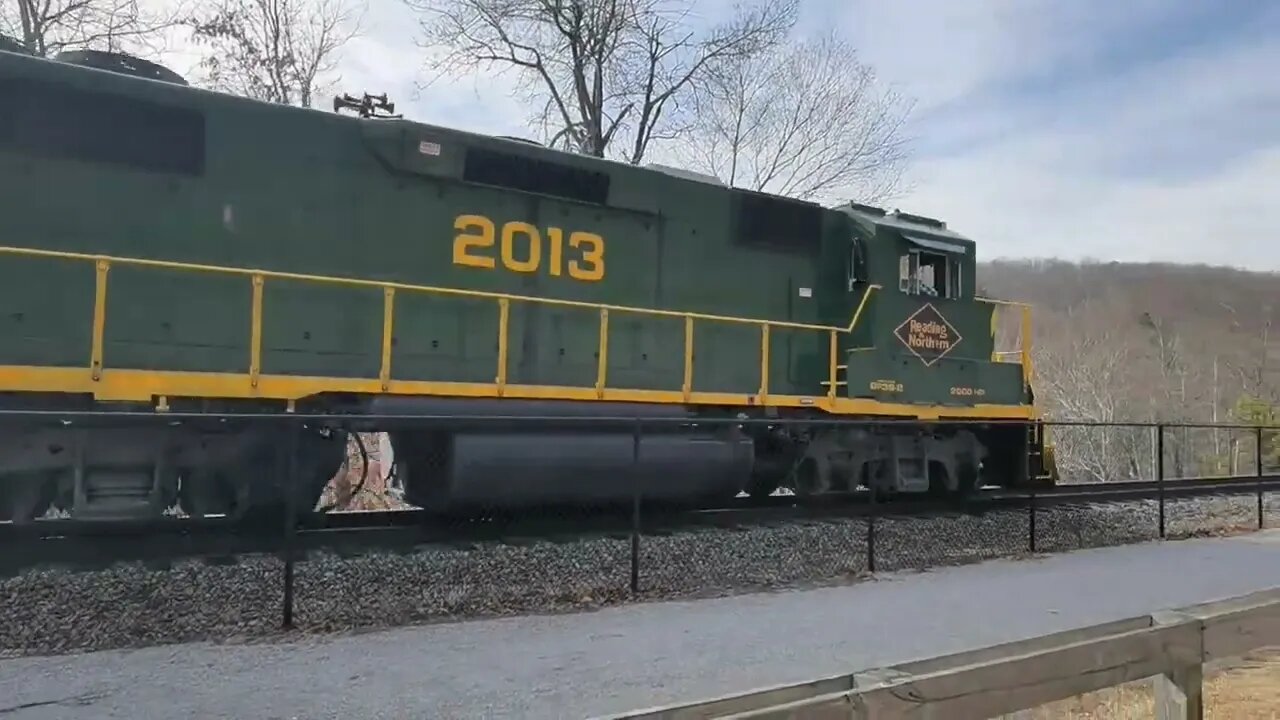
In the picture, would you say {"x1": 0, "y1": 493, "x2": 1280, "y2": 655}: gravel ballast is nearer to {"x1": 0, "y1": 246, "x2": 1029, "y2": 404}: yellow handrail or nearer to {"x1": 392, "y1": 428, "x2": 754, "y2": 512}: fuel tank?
{"x1": 392, "y1": 428, "x2": 754, "y2": 512}: fuel tank

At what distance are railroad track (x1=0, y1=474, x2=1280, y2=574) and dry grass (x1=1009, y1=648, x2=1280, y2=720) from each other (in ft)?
10.2

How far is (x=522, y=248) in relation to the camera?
9.09 metres

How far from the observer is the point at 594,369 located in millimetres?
9305

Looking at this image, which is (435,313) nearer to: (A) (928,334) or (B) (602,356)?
(B) (602,356)

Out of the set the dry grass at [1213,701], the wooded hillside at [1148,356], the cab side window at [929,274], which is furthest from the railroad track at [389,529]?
the wooded hillside at [1148,356]

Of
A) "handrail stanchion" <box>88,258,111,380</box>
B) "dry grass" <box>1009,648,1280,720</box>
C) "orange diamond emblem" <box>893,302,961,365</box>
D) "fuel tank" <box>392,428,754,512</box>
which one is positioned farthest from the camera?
"orange diamond emblem" <box>893,302,961,365</box>

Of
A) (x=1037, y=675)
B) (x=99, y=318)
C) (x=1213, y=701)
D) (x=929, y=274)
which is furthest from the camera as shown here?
(x=929, y=274)

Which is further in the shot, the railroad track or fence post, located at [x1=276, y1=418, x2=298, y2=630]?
the railroad track

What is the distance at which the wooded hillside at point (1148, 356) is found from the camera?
3853 centimetres

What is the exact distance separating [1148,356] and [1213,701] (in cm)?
6568

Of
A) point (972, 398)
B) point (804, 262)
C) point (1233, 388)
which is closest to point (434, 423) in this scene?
point (804, 262)

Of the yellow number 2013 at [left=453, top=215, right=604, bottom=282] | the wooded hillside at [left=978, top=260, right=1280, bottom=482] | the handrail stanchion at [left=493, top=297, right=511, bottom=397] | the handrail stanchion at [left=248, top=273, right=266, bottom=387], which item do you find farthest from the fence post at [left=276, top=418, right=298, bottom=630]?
the wooded hillside at [left=978, top=260, right=1280, bottom=482]

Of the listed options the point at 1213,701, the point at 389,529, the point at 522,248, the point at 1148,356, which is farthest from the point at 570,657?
the point at 1148,356

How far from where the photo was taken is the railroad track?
6109 mm
